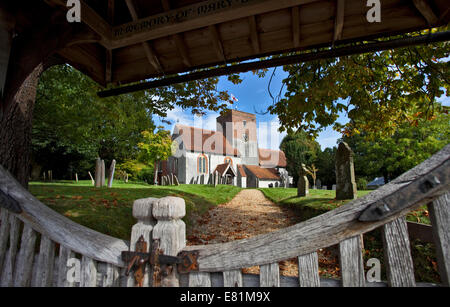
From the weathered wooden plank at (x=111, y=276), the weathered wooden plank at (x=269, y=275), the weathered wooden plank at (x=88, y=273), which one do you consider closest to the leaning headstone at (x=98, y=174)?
the weathered wooden plank at (x=88, y=273)

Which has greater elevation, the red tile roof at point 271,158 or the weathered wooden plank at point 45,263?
the red tile roof at point 271,158

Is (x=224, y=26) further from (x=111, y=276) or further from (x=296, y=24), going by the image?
(x=111, y=276)

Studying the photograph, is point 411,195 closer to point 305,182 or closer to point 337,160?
point 337,160

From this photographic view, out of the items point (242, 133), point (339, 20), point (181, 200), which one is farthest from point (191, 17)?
point (242, 133)

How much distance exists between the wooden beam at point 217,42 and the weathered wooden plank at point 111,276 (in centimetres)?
243

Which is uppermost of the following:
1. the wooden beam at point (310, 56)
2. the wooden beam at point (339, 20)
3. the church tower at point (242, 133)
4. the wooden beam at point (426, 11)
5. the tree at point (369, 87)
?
the church tower at point (242, 133)

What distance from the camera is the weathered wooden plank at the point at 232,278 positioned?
4.12 ft

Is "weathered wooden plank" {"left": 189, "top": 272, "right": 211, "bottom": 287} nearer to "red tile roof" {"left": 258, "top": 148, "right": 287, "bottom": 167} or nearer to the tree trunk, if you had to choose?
the tree trunk

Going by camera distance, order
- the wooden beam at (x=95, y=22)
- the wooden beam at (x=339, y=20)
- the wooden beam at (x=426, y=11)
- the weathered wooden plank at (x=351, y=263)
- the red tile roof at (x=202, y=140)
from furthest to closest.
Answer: the red tile roof at (x=202, y=140)
the wooden beam at (x=95, y=22)
the wooden beam at (x=339, y=20)
the wooden beam at (x=426, y=11)
the weathered wooden plank at (x=351, y=263)

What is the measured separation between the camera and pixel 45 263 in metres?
1.53

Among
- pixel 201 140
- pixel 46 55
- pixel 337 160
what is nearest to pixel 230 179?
pixel 201 140

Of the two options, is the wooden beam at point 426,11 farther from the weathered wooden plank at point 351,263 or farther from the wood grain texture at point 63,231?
the wood grain texture at point 63,231

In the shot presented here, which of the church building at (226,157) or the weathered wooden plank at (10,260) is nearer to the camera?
the weathered wooden plank at (10,260)

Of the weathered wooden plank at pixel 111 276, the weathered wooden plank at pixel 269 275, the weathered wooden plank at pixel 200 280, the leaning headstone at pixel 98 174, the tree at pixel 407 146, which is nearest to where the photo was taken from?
the weathered wooden plank at pixel 269 275
